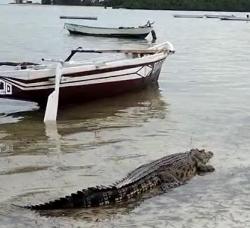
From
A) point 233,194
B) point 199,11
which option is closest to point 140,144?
point 233,194

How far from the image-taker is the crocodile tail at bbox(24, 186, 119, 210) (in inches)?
281

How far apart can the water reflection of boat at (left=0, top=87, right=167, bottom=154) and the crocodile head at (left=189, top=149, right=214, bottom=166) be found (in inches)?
104

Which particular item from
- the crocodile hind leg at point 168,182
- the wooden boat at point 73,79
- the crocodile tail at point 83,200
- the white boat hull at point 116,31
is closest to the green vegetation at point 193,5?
the white boat hull at point 116,31

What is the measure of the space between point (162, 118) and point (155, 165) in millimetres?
5357

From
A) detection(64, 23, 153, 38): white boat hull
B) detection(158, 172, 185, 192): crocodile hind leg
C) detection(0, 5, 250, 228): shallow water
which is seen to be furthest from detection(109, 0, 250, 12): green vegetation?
detection(158, 172, 185, 192): crocodile hind leg

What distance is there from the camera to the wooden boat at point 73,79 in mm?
13516

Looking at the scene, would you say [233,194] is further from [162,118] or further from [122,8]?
[122,8]

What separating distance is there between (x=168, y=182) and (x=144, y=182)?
0.52m

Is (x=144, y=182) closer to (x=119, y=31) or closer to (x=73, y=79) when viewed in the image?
(x=73, y=79)

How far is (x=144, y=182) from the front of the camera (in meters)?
8.06

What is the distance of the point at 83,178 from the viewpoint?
8.78 metres

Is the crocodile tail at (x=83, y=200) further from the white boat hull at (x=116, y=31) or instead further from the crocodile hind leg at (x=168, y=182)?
the white boat hull at (x=116, y=31)

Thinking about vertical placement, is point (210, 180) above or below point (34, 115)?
above

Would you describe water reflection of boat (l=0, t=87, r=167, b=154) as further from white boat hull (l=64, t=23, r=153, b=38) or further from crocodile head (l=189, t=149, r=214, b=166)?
white boat hull (l=64, t=23, r=153, b=38)
